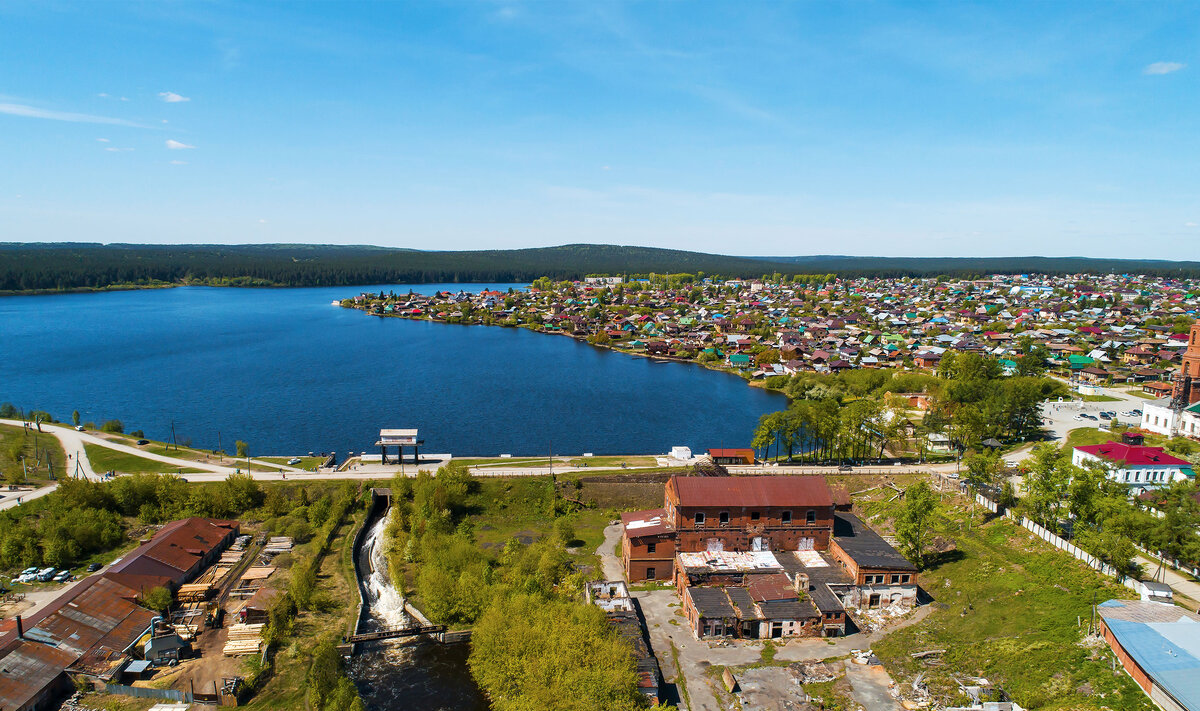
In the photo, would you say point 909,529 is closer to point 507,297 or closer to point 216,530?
point 216,530

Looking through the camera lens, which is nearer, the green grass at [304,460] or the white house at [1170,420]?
the white house at [1170,420]

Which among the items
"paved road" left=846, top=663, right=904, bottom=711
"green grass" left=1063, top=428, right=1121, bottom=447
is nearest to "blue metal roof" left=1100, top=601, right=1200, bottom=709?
"paved road" left=846, top=663, right=904, bottom=711

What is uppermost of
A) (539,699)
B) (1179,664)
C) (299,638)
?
(1179,664)

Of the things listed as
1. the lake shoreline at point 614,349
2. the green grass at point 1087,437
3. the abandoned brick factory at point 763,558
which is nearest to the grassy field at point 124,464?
the abandoned brick factory at point 763,558

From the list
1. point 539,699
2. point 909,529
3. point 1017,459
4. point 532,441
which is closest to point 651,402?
point 532,441

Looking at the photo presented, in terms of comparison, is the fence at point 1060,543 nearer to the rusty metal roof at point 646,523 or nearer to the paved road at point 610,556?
the rusty metal roof at point 646,523
